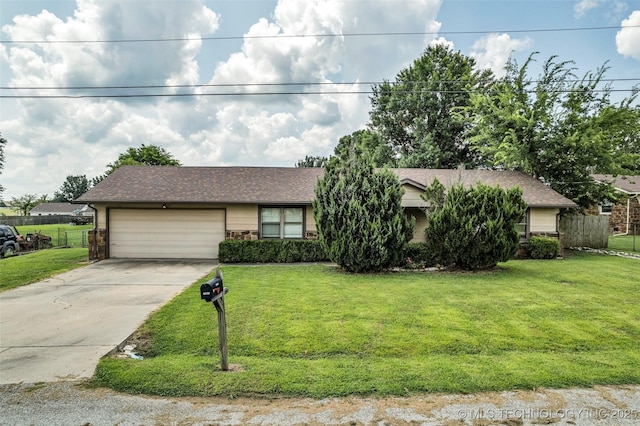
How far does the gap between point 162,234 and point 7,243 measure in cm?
805

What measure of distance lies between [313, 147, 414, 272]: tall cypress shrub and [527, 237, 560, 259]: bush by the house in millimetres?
6487

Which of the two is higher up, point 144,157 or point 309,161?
point 309,161

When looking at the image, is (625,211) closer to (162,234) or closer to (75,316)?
(162,234)

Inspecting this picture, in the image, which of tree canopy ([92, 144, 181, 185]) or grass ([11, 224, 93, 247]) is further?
tree canopy ([92, 144, 181, 185])

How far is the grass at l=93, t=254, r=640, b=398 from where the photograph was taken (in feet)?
11.9

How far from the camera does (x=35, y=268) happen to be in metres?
11.0

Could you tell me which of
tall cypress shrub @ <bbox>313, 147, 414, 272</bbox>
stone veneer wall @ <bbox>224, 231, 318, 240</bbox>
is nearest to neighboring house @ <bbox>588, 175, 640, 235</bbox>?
tall cypress shrub @ <bbox>313, 147, 414, 272</bbox>

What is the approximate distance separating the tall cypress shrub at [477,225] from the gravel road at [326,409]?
696cm

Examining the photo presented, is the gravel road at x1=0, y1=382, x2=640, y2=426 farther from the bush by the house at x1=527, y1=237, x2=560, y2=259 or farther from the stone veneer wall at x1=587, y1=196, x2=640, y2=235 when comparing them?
the stone veneer wall at x1=587, y1=196, x2=640, y2=235

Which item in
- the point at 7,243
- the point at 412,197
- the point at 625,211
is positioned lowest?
the point at 7,243

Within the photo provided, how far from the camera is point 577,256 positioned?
14352 mm

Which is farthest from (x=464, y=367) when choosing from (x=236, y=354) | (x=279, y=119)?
(x=279, y=119)

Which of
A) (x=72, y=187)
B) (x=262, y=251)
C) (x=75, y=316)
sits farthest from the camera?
(x=72, y=187)

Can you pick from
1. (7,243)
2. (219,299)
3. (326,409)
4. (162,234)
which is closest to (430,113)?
(162,234)
